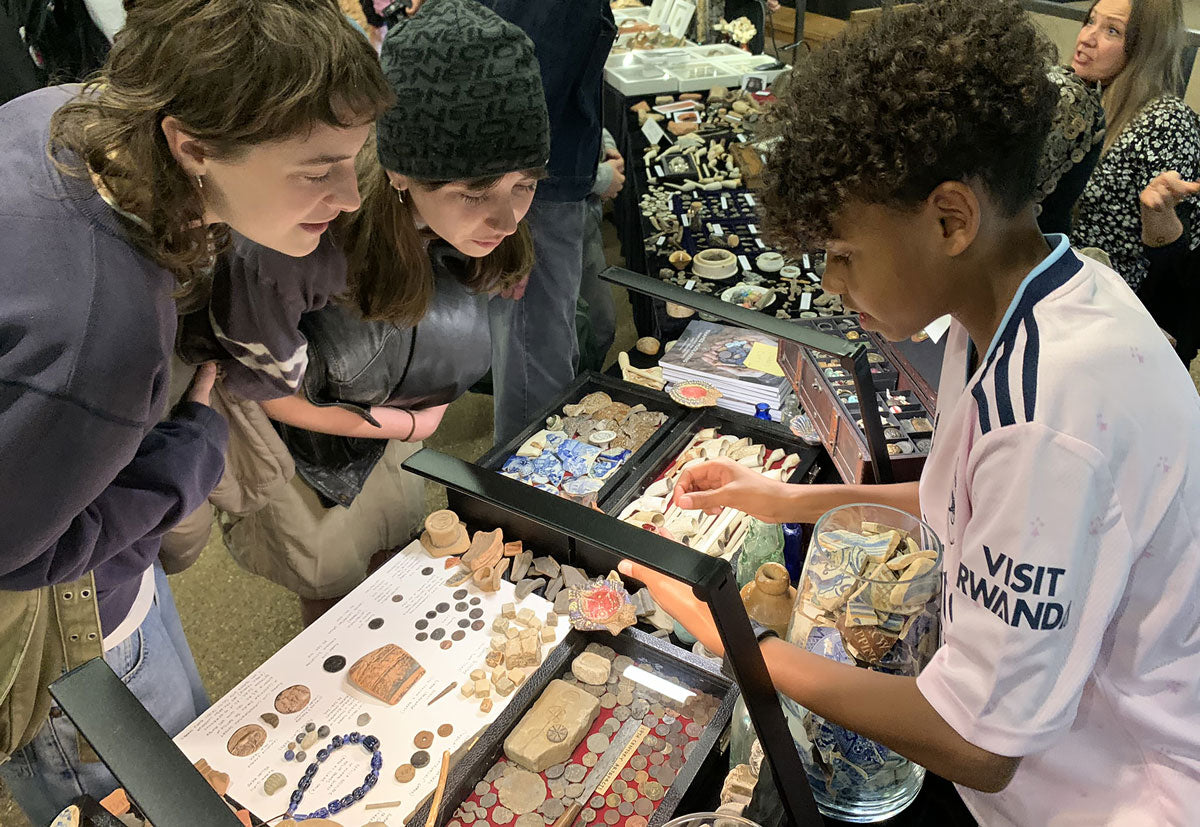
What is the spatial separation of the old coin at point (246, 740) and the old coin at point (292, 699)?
5 centimetres

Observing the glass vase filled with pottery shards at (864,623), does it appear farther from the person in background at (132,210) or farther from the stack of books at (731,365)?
the stack of books at (731,365)

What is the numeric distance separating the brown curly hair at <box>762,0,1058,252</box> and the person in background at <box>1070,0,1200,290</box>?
230 centimetres

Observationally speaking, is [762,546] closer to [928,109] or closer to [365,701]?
[365,701]

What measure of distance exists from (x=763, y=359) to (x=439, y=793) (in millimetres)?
1706

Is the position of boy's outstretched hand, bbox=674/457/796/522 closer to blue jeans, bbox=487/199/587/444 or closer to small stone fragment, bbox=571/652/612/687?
small stone fragment, bbox=571/652/612/687

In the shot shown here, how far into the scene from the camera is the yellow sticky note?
8.63 feet

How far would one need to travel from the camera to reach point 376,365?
6.23ft

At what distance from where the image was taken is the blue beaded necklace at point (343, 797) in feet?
4.61

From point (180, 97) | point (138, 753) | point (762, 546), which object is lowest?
point (762, 546)

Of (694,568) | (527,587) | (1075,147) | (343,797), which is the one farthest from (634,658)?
(1075,147)

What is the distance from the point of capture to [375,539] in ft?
7.39

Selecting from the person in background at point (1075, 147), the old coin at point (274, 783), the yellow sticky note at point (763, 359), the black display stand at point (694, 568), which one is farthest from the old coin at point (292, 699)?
the person in background at point (1075, 147)

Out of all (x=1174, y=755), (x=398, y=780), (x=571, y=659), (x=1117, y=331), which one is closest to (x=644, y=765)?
(x=571, y=659)

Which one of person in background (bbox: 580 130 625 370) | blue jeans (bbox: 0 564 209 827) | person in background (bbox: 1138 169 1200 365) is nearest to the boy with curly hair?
blue jeans (bbox: 0 564 209 827)
